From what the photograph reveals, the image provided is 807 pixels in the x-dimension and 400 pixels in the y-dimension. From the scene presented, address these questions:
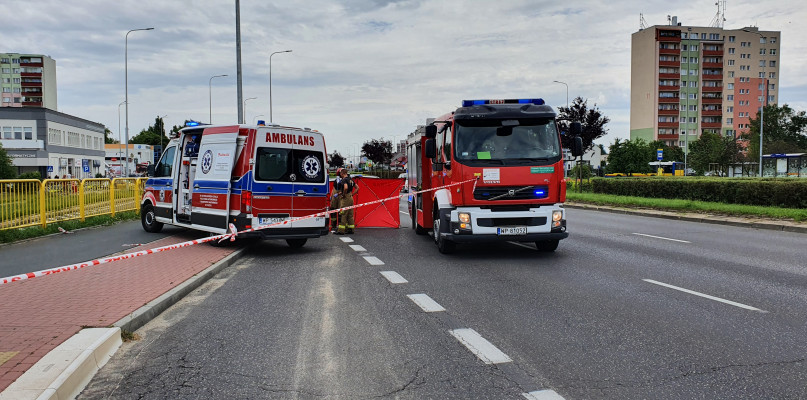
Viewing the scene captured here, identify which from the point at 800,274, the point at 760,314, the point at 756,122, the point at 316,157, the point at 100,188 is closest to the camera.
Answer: the point at 760,314

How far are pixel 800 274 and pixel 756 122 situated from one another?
89433mm

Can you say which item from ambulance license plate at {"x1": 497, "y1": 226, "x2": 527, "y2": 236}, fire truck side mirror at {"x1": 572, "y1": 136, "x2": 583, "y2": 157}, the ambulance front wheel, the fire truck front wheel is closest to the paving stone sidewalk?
the fire truck front wheel

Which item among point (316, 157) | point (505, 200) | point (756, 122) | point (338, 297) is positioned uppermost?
point (756, 122)

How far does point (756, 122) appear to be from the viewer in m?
85.8

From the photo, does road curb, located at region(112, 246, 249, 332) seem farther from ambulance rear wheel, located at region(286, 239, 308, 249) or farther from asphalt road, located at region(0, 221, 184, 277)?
ambulance rear wheel, located at region(286, 239, 308, 249)

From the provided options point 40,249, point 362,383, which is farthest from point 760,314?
point 40,249

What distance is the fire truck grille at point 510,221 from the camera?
407 inches

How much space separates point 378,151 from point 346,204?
2922 inches

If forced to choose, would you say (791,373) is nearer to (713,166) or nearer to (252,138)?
(252,138)

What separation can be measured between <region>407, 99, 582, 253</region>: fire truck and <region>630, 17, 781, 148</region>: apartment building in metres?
101

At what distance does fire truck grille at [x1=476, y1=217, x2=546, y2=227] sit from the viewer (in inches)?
407

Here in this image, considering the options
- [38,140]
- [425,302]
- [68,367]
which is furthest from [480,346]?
[38,140]

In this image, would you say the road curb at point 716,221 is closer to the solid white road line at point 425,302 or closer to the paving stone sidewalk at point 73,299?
the solid white road line at point 425,302

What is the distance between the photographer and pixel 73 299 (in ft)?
22.0
